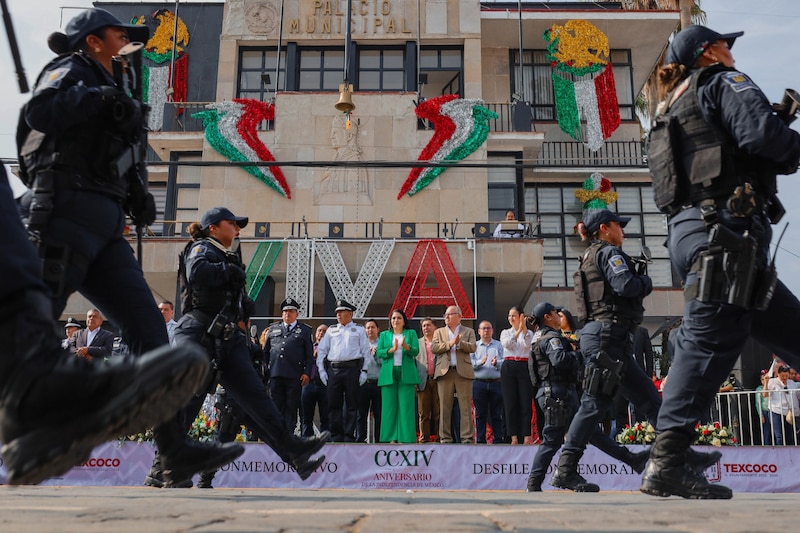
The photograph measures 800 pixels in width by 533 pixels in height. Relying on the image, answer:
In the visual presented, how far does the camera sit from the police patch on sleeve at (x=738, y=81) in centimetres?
403

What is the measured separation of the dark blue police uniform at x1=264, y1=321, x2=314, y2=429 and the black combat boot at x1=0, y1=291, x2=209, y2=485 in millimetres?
9914

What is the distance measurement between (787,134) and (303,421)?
10.8m

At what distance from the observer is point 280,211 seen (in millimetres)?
23531

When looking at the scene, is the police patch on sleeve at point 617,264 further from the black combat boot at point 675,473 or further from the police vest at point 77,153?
the police vest at point 77,153

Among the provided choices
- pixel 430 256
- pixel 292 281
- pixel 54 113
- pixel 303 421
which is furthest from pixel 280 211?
pixel 54 113

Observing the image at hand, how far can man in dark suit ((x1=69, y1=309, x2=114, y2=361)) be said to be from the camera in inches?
490

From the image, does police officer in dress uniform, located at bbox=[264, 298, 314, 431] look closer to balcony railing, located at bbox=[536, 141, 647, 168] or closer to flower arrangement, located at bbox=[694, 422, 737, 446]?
flower arrangement, located at bbox=[694, 422, 737, 446]

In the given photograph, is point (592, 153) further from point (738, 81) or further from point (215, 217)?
point (738, 81)

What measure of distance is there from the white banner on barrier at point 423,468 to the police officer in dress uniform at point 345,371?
194 centimetres

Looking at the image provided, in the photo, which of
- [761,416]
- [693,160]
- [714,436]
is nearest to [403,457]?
[714,436]

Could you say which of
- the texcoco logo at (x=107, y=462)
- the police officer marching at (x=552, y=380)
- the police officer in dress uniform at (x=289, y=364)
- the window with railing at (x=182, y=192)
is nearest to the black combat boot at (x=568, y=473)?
the police officer marching at (x=552, y=380)

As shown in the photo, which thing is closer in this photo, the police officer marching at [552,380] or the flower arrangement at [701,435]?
the police officer marching at [552,380]

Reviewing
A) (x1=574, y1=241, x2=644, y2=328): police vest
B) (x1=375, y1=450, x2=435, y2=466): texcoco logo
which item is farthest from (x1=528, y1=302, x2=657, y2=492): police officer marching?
(x1=375, y1=450, x2=435, y2=466): texcoco logo

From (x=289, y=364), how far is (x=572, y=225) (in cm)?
1697
